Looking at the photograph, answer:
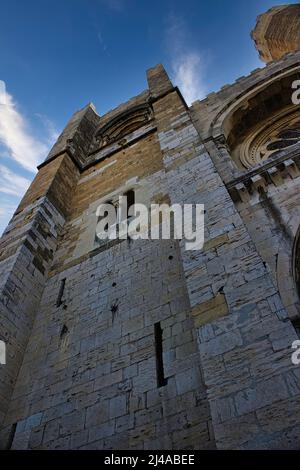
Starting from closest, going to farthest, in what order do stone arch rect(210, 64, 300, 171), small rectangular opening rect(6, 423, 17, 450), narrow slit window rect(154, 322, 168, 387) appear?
1. narrow slit window rect(154, 322, 168, 387)
2. small rectangular opening rect(6, 423, 17, 450)
3. stone arch rect(210, 64, 300, 171)

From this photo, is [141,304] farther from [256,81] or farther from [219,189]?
[256,81]

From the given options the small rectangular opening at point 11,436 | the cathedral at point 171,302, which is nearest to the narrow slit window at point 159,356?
the cathedral at point 171,302

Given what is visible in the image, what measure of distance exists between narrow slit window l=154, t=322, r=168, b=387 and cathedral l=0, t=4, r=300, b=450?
0.7 inches

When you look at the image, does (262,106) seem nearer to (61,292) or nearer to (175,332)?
(61,292)

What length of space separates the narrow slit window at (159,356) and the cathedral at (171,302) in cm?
2

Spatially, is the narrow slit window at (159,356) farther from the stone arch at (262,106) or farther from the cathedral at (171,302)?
the stone arch at (262,106)

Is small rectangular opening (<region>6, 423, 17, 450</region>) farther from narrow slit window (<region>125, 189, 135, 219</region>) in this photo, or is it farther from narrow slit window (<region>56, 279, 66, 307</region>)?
narrow slit window (<region>125, 189, 135, 219</region>)

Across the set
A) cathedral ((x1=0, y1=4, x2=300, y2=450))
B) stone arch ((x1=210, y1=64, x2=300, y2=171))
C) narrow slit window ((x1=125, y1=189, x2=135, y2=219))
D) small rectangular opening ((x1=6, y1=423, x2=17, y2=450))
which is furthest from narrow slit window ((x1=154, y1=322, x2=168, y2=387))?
stone arch ((x1=210, y1=64, x2=300, y2=171))

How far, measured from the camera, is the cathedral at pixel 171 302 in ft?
10.1

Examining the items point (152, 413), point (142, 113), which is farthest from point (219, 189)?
point (142, 113)

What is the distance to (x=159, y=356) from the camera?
4.19 meters

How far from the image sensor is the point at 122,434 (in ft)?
12.2

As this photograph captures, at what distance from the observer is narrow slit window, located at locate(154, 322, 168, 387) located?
393cm

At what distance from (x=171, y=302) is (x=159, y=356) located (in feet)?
2.47
